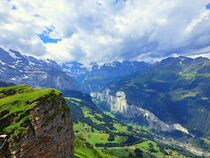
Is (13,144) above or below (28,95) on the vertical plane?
below

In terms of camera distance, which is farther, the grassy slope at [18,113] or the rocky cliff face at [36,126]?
the grassy slope at [18,113]

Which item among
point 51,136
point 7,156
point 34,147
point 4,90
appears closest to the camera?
point 7,156

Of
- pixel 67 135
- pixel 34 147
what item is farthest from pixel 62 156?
pixel 34 147

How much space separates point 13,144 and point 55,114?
80.4ft

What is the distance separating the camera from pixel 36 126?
12594 centimetres

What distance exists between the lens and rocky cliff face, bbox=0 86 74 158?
11944 cm

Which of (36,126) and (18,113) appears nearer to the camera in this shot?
(36,126)

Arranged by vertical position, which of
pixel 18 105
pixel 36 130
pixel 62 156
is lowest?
pixel 62 156

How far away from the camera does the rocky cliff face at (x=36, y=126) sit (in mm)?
119438

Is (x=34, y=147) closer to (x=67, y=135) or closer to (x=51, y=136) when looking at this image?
(x=51, y=136)

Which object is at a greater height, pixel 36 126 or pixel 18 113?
pixel 18 113

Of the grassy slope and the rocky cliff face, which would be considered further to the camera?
the grassy slope

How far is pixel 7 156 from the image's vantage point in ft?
380

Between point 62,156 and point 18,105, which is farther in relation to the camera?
point 62,156
